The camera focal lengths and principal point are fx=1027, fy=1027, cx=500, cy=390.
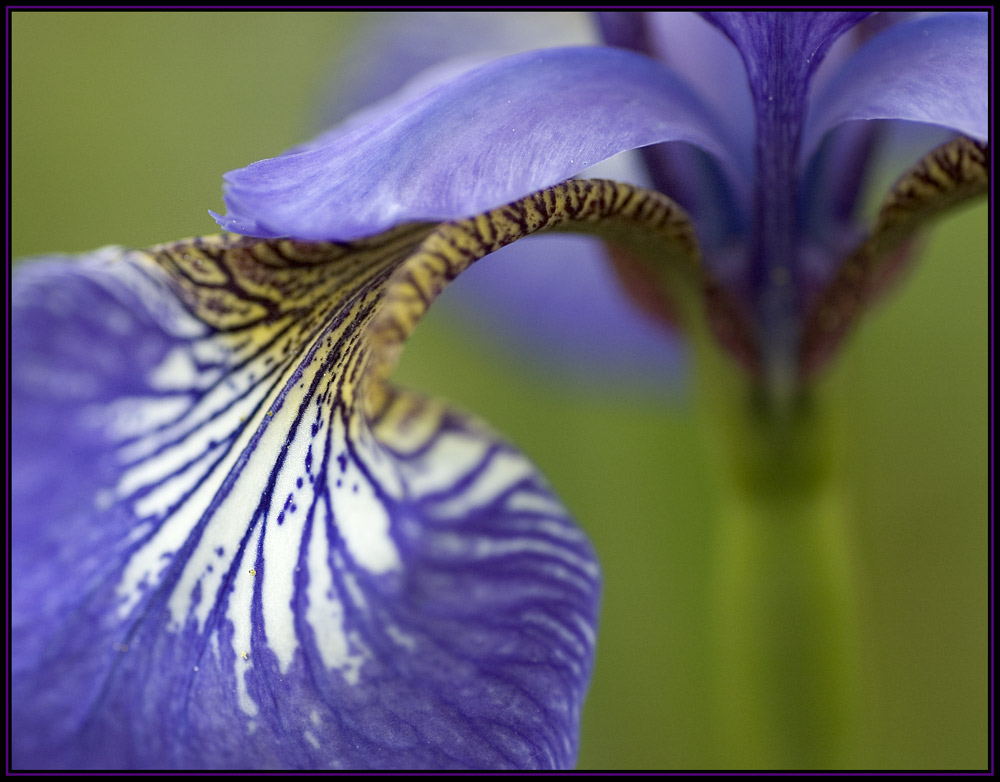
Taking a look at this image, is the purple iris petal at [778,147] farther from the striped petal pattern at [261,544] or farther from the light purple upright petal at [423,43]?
the light purple upright petal at [423,43]

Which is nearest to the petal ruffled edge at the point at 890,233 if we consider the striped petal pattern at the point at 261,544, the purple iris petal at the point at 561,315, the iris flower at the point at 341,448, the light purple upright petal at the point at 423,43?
the iris flower at the point at 341,448

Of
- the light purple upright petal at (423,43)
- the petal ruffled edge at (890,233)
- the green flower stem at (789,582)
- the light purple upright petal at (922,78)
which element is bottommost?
the green flower stem at (789,582)

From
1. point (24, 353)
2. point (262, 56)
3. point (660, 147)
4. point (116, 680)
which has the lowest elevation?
point (116, 680)

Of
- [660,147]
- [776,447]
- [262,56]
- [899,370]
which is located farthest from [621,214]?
[262,56]

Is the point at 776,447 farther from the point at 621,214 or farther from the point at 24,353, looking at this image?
the point at 24,353

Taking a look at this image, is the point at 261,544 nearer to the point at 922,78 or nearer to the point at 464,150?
the point at 464,150

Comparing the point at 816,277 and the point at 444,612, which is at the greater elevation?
the point at 816,277

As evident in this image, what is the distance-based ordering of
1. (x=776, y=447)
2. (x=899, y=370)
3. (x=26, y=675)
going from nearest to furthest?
(x=26, y=675), (x=776, y=447), (x=899, y=370)
